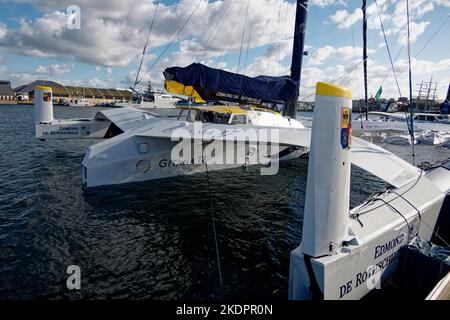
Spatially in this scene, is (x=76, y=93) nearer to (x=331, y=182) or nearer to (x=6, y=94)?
(x=6, y=94)

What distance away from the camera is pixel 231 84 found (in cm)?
896

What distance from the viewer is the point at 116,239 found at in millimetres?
4891

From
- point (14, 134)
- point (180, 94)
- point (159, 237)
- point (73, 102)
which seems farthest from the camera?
point (73, 102)

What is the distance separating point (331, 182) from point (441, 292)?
164 cm

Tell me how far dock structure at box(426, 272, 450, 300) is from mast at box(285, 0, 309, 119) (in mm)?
7977

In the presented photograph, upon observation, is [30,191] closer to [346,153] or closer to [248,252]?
[248,252]

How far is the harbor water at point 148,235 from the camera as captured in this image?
12.3ft

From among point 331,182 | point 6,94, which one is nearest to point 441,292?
point 331,182

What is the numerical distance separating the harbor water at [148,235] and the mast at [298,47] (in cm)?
325

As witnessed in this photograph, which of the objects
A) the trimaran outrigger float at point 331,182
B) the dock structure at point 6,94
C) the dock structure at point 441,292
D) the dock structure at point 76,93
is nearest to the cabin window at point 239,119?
the trimaran outrigger float at point 331,182

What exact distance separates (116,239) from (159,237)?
2.31 feet

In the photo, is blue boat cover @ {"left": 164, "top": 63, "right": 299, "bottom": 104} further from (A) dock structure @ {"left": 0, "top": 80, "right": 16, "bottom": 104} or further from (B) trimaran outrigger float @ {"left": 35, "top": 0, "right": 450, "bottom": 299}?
(A) dock structure @ {"left": 0, "top": 80, "right": 16, "bottom": 104}
